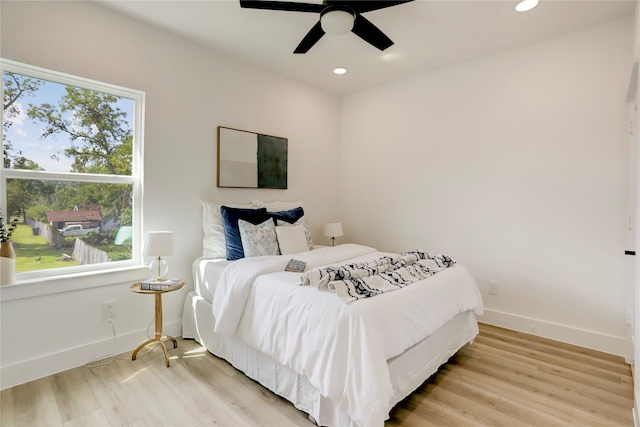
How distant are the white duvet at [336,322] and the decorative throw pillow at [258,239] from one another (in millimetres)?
282

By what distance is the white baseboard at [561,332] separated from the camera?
270cm

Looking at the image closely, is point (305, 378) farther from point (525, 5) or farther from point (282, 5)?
point (525, 5)

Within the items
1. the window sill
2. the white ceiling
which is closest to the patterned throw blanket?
the window sill

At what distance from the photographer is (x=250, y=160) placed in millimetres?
3604

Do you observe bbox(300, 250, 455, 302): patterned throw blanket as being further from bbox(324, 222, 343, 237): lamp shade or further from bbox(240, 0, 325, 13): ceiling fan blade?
bbox(240, 0, 325, 13): ceiling fan blade

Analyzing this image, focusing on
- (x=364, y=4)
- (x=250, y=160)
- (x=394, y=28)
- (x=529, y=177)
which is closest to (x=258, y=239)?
(x=250, y=160)

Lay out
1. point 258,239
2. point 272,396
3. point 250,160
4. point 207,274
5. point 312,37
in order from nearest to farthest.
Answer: point 272,396 < point 312,37 < point 207,274 < point 258,239 < point 250,160

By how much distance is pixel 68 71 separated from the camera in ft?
7.85

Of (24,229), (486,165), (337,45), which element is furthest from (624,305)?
(24,229)

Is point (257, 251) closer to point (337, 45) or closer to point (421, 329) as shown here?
point (421, 329)

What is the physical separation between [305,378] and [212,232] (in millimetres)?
1724

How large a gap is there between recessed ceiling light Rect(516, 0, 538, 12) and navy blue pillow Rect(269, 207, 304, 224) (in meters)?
2.60

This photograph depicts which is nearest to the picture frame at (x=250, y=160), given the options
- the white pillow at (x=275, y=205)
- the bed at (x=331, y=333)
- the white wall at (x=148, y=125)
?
the white wall at (x=148, y=125)

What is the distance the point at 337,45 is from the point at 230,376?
3.02 m
